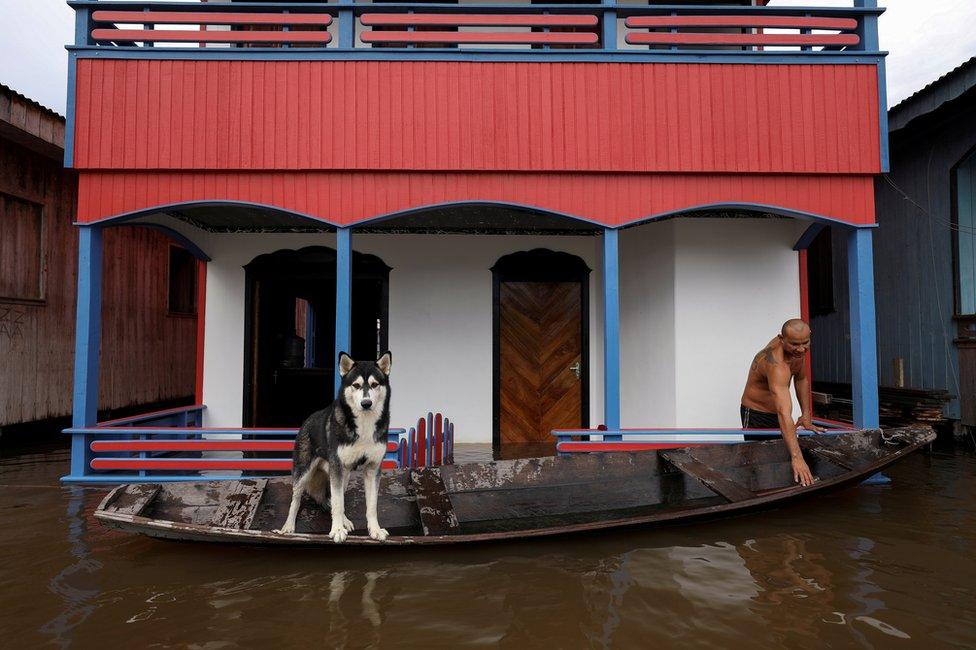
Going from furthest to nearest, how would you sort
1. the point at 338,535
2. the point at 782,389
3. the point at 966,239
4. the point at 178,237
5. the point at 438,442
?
the point at 966,239, the point at 178,237, the point at 438,442, the point at 782,389, the point at 338,535

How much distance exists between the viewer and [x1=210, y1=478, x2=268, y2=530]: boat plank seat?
4.29 metres

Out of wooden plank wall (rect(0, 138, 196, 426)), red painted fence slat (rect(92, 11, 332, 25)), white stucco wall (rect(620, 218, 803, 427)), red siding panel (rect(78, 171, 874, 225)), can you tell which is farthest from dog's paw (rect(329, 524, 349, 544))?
→ wooden plank wall (rect(0, 138, 196, 426))

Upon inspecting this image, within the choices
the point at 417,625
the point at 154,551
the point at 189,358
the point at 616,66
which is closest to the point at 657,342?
the point at 616,66

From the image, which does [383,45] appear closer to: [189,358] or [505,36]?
[505,36]

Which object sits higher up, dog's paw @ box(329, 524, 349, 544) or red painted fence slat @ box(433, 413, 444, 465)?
red painted fence slat @ box(433, 413, 444, 465)

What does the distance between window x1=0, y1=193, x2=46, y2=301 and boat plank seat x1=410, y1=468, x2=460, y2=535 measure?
342 inches

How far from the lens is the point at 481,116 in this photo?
21.8ft

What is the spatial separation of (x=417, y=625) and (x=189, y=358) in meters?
13.4

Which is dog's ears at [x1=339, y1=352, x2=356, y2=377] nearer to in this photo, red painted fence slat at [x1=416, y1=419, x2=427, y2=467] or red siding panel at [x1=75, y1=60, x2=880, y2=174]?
red painted fence slat at [x1=416, y1=419, x2=427, y2=467]

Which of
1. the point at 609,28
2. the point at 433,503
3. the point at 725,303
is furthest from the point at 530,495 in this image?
the point at 609,28

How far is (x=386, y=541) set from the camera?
3.83m

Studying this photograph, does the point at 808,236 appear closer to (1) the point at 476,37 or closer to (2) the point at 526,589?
(1) the point at 476,37

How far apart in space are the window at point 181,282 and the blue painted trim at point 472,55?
782 centimetres

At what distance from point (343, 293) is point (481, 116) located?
2.78 meters
